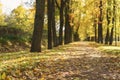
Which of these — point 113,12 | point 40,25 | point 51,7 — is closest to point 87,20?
point 113,12

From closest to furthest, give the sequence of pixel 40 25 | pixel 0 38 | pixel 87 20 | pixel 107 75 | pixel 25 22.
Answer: pixel 107 75 → pixel 40 25 → pixel 0 38 → pixel 87 20 → pixel 25 22

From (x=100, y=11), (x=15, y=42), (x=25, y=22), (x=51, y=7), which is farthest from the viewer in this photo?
(x=25, y=22)

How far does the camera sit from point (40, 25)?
2264cm

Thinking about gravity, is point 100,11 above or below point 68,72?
above

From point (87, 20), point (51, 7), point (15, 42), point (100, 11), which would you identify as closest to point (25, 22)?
point (87, 20)

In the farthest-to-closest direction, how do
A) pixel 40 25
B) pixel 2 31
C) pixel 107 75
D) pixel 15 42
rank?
pixel 2 31, pixel 15 42, pixel 40 25, pixel 107 75

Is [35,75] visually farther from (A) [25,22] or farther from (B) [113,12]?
(A) [25,22]

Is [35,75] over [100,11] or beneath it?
beneath

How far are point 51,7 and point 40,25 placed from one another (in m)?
8.88

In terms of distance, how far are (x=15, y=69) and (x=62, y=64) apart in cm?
424

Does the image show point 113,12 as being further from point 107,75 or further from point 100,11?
point 107,75

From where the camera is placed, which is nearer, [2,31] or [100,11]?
[2,31]

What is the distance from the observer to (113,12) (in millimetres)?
52031

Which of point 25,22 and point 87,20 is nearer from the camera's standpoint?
point 87,20
